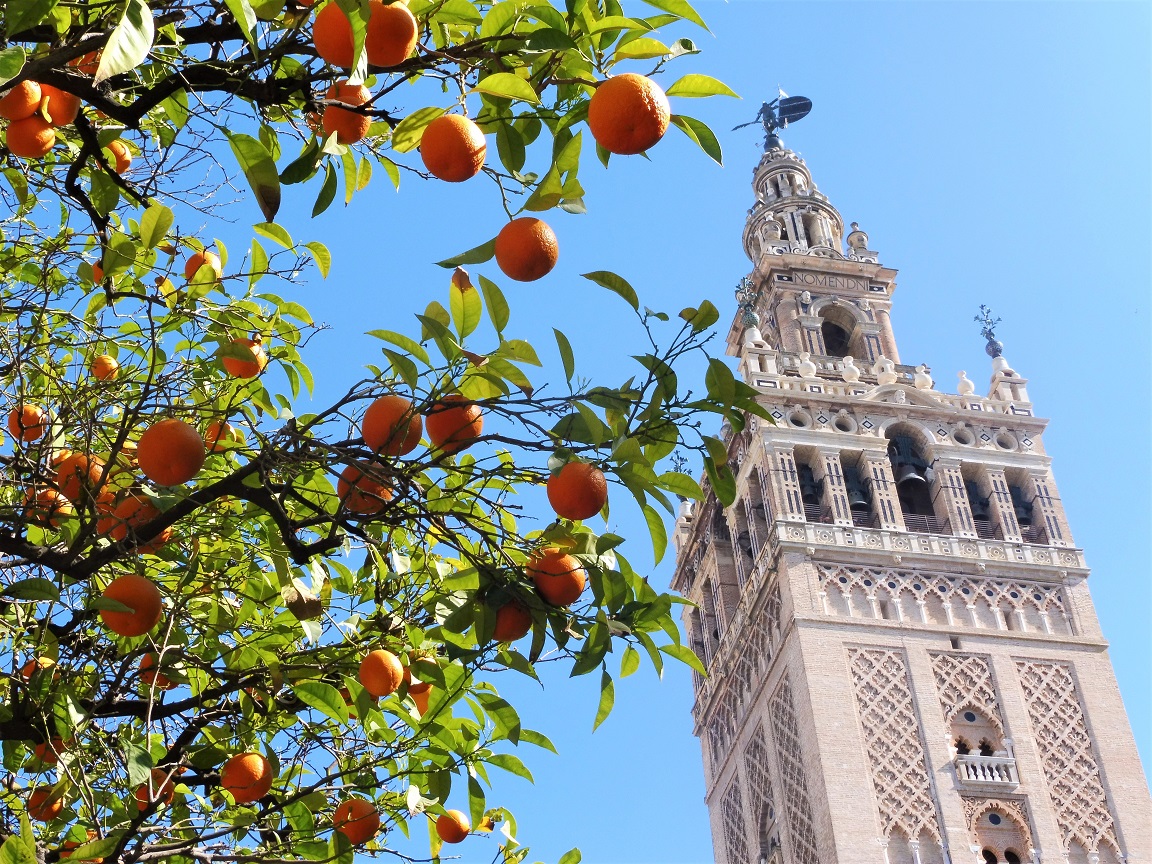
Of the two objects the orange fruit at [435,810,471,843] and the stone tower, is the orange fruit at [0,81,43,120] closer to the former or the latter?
the orange fruit at [435,810,471,843]

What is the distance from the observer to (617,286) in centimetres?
278

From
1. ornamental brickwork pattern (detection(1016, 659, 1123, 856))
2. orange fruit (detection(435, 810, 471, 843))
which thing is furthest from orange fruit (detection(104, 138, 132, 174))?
ornamental brickwork pattern (detection(1016, 659, 1123, 856))

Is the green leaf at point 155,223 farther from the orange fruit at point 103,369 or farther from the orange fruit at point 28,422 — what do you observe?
the orange fruit at point 103,369

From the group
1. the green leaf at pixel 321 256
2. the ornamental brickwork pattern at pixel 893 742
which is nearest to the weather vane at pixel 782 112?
the ornamental brickwork pattern at pixel 893 742

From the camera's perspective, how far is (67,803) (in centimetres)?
363

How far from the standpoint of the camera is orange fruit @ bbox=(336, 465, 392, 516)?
2.97 meters

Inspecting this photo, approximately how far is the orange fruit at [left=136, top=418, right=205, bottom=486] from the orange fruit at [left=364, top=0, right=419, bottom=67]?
87 cm

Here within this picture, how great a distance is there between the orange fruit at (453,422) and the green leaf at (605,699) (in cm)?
68

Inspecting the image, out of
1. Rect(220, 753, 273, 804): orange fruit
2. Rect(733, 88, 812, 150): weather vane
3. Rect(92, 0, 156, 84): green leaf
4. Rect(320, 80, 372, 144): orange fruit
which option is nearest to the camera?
Rect(92, 0, 156, 84): green leaf

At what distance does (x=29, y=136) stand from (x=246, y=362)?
0.89 m

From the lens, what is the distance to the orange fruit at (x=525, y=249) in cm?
275

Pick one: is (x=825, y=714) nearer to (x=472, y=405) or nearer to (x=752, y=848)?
(x=752, y=848)

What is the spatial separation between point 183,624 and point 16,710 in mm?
606

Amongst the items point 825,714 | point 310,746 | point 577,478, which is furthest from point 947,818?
point 577,478
